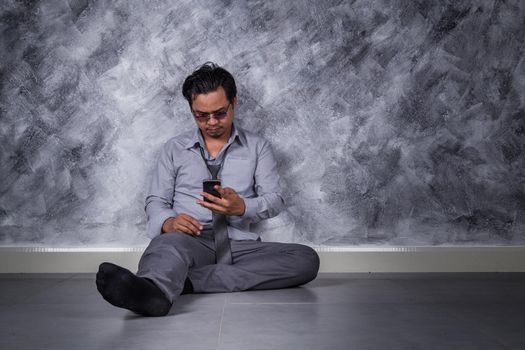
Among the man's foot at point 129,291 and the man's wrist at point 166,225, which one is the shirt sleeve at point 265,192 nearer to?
the man's wrist at point 166,225

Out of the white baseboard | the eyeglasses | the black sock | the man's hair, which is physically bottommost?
the white baseboard

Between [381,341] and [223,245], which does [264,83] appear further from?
[381,341]

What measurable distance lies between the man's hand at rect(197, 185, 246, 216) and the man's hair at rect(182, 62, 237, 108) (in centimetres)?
48

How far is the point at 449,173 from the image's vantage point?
11.1 feet

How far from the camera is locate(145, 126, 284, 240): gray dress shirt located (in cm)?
302

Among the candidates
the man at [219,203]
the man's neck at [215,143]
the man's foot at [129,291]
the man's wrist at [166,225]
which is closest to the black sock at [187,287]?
the man at [219,203]

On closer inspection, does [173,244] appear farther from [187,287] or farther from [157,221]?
[157,221]

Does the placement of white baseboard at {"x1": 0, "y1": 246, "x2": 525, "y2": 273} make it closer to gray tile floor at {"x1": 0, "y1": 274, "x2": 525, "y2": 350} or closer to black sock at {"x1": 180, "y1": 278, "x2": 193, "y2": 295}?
gray tile floor at {"x1": 0, "y1": 274, "x2": 525, "y2": 350}

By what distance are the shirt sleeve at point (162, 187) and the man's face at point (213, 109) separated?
0.23m

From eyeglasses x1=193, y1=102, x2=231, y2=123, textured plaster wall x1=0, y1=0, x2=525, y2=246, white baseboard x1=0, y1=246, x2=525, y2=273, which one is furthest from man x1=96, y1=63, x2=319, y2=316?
white baseboard x1=0, y1=246, x2=525, y2=273

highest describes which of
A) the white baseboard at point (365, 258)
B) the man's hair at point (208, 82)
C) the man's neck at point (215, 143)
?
the man's hair at point (208, 82)

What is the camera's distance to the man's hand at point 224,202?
2686 mm

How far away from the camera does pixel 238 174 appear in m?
3.06

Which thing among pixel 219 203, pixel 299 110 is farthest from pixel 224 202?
pixel 299 110
